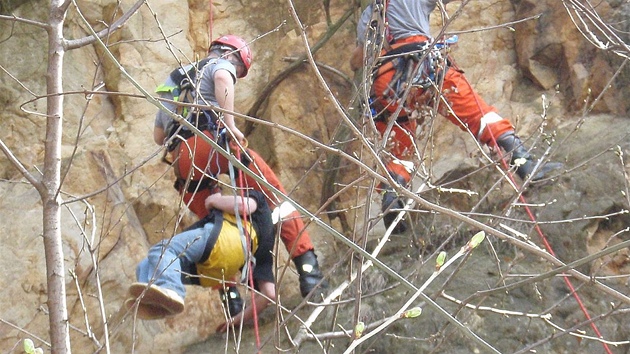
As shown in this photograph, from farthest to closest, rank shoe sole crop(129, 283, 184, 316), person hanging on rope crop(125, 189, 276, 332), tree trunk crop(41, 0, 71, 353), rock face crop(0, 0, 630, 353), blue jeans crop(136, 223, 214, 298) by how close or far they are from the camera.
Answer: rock face crop(0, 0, 630, 353), person hanging on rope crop(125, 189, 276, 332), blue jeans crop(136, 223, 214, 298), shoe sole crop(129, 283, 184, 316), tree trunk crop(41, 0, 71, 353)

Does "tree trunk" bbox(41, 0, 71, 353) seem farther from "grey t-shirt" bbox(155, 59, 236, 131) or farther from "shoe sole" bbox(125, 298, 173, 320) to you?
"grey t-shirt" bbox(155, 59, 236, 131)

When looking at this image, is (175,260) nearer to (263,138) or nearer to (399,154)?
(399,154)

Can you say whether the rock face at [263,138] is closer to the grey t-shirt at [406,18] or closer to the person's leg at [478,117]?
the person's leg at [478,117]

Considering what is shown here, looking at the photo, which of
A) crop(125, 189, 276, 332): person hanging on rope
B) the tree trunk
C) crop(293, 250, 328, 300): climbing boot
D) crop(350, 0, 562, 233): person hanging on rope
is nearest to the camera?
the tree trunk

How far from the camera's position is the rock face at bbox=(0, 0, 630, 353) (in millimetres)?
5332

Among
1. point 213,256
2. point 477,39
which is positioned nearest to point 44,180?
point 213,256

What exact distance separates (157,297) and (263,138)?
2.71 meters

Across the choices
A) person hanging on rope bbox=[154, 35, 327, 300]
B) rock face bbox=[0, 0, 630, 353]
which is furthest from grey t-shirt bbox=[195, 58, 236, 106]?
rock face bbox=[0, 0, 630, 353]

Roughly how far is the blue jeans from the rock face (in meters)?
0.75

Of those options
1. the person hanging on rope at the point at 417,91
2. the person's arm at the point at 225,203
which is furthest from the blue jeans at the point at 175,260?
the person hanging on rope at the point at 417,91

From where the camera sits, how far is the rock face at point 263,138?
5332mm

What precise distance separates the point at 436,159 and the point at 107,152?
7.46ft

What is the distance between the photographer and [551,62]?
6621mm

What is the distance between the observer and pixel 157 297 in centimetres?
415
